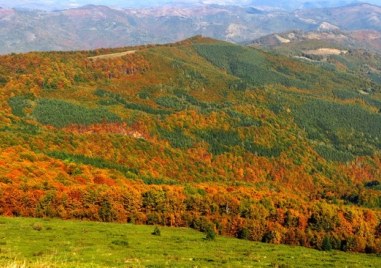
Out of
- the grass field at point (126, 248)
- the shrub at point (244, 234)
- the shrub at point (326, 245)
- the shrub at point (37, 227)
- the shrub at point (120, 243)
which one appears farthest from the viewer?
the shrub at point (244, 234)

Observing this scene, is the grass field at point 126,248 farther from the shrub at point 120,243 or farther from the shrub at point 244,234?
the shrub at point 244,234

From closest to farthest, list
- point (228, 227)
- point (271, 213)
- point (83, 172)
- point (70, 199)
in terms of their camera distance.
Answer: point (70, 199) < point (228, 227) < point (271, 213) < point (83, 172)

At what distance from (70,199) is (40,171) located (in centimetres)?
3009

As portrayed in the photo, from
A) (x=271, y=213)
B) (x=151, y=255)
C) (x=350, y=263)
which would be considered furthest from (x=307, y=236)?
(x=151, y=255)

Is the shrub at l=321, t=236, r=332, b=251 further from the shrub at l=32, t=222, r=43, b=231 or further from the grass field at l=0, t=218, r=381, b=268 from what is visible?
the shrub at l=32, t=222, r=43, b=231

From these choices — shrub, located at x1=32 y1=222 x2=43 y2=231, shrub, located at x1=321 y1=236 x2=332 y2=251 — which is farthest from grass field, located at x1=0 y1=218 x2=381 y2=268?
shrub, located at x1=321 y1=236 x2=332 y2=251

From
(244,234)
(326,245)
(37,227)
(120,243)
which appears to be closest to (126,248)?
(120,243)

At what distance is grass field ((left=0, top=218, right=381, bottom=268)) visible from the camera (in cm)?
5966

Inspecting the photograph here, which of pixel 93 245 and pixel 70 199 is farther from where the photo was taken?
pixel 70 199

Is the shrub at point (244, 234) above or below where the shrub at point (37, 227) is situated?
below

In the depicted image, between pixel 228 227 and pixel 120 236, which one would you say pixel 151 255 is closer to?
pixel 120 236

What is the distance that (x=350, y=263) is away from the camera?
7694 cm

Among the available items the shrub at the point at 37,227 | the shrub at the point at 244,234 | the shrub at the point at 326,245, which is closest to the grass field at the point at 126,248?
the shrub at the point at 37,227

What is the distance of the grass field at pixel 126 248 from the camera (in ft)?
Result: 196
